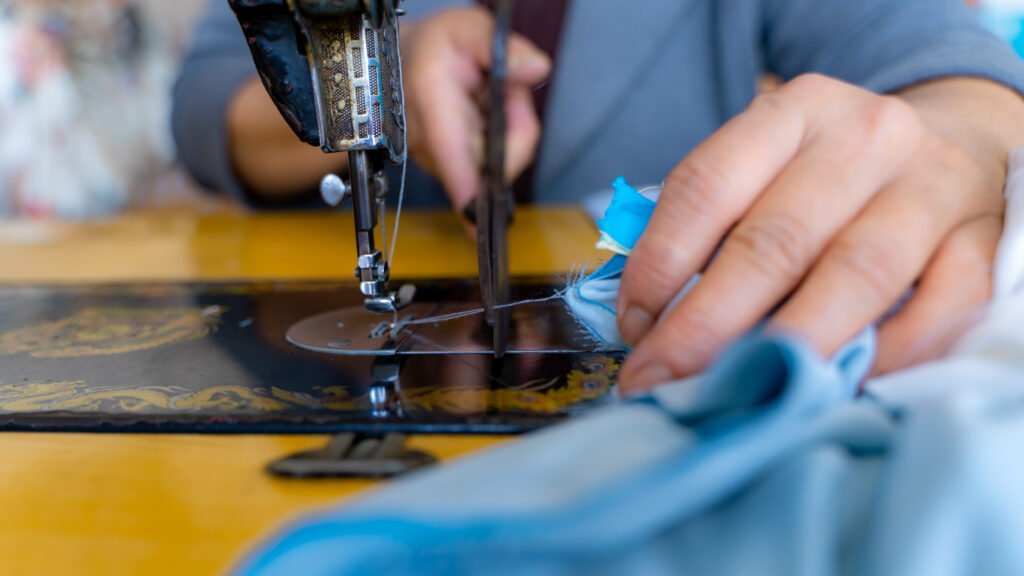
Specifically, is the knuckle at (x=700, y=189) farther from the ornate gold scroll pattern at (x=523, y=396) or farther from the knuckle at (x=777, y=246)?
the ornate gold scroll pattern at (x=523, y=396)

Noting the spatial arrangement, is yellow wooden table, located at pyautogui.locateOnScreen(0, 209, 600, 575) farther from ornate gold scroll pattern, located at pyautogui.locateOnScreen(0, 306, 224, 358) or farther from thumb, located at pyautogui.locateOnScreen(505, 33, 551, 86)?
thumb, located at pyautogui.locateOnScreen(505, 33, 551, 86)

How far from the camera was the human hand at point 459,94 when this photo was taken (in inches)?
46.0

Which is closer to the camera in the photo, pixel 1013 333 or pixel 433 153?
pixel 1013 333

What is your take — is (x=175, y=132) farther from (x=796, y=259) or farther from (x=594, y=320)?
(x=796, y=259)

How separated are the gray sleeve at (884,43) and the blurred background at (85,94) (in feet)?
4.88

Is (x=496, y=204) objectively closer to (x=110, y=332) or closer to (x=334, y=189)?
(x=334, y=189)

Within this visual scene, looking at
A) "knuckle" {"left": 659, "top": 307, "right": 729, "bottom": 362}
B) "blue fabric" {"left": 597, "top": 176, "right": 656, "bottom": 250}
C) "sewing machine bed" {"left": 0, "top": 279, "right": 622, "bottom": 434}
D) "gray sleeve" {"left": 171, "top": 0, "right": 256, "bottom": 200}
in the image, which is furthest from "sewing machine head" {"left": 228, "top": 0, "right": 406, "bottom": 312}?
"gray sleeve" {"left": 171, "top": 0, "right": 256, "bottom": 200}

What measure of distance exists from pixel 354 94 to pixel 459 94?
19.2 inches

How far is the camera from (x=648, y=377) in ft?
1.67

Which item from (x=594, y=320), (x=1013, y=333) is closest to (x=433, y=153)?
(x=594, y=320)

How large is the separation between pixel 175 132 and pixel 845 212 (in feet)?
5.33

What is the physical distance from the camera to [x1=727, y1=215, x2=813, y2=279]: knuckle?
1.72 feet

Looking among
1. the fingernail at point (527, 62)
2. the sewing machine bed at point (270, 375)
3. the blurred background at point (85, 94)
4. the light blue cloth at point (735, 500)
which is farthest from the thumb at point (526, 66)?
the blurred background at point (85, 94)

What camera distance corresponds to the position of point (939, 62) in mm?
970
